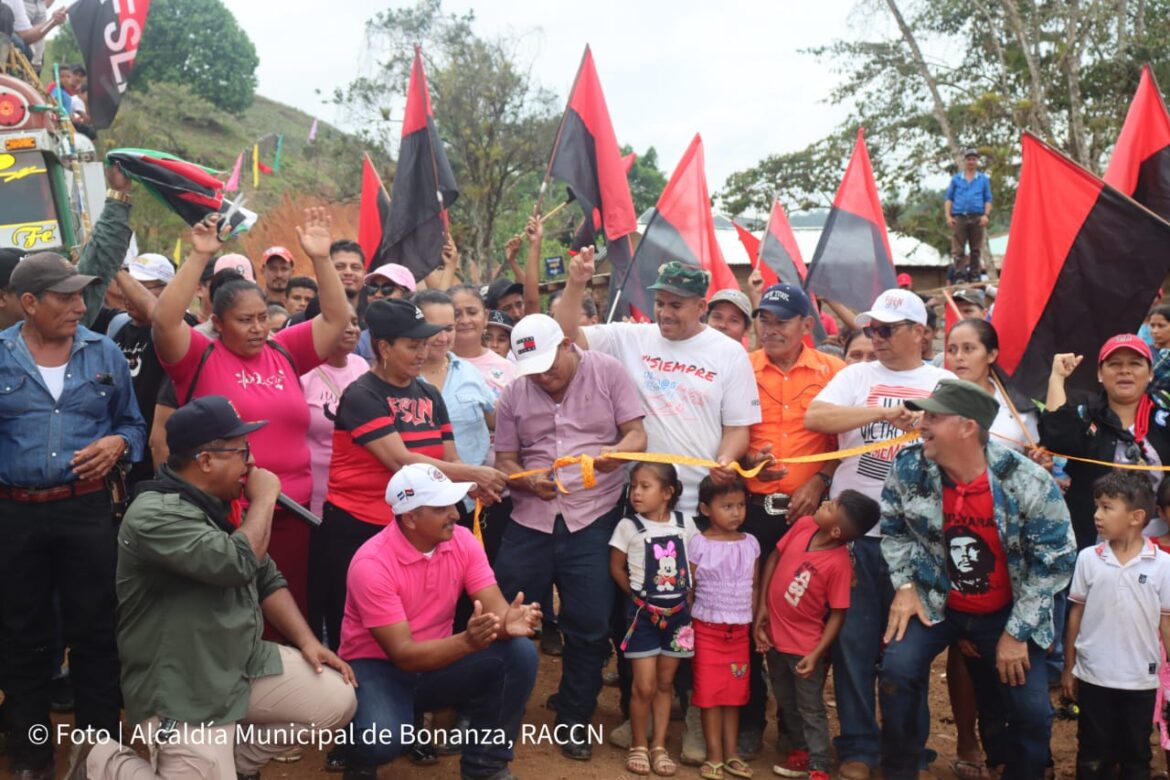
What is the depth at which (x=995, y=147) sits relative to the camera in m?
22.6

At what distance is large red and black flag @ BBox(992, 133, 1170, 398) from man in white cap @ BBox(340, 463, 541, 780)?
346cm


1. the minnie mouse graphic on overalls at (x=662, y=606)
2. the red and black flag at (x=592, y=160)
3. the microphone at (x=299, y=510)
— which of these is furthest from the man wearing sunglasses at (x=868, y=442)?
the red and black flag at (x=592, y=160)

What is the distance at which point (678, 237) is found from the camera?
8.12m

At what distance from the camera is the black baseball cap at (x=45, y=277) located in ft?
15.0

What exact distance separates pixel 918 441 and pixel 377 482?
8.91 feet

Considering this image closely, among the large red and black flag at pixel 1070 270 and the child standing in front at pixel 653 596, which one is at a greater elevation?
the large red and black flag at pixel 1070 270

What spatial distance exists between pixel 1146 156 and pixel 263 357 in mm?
5772

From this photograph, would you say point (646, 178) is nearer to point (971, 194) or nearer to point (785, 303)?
point (971, 194)

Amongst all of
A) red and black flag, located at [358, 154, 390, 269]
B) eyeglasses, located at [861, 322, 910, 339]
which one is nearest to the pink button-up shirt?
eyeglasses, located at [861, 322, 910, 339]

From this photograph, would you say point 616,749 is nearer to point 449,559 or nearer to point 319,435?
point 449,559

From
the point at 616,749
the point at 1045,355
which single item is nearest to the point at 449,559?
the point at 616,749

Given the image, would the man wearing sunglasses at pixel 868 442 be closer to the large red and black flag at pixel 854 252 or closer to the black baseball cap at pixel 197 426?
the large red and black flag at pixel 854 252

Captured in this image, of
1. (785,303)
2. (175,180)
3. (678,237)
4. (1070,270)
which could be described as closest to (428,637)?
(785,303)

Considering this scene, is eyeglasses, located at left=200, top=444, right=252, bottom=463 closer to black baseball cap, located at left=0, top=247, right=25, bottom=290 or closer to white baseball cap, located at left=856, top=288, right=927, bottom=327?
black baseball cap, located at left=0, top=247, right=25, bottom=290
